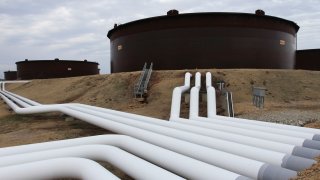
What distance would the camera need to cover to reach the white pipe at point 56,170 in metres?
4.10

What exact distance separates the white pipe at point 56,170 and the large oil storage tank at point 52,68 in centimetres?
3895

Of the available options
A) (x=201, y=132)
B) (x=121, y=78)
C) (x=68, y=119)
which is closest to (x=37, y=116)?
(x=68, y=119)

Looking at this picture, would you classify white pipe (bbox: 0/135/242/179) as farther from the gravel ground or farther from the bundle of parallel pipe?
the gravel ground

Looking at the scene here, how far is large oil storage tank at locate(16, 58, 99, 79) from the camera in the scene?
41594 mm

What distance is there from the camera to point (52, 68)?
41531mm

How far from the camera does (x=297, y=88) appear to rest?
710 inches

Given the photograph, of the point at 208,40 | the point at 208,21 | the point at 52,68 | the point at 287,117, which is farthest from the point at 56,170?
the point at 52,68

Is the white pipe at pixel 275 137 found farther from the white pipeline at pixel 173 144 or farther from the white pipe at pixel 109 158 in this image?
the white pipe at pixel 109 158

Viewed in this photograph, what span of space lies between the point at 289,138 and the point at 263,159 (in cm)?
133

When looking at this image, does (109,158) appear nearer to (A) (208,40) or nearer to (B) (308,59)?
(A) (208,40)

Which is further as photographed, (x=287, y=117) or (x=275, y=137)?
(x=287, y=117)

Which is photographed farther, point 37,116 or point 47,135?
point 37,116

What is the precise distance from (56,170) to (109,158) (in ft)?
2.89

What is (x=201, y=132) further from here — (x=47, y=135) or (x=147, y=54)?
(x=147, y=54)
